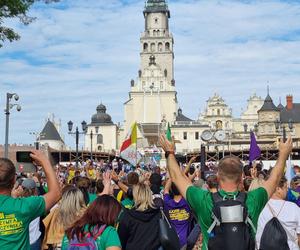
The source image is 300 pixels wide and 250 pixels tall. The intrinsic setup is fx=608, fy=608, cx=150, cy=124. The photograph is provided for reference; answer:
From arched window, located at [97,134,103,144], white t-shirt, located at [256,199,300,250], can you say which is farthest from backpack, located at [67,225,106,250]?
arched window, located at [97,134,103,144]

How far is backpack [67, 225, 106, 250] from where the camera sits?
5.26m

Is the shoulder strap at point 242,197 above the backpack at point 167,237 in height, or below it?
above

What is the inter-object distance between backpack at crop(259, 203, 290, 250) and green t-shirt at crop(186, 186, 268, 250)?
4.10ft

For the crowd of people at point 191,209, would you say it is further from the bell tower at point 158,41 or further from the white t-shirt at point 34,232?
the bell tower at point 158,41

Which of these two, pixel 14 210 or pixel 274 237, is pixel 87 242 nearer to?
pixel 14 210

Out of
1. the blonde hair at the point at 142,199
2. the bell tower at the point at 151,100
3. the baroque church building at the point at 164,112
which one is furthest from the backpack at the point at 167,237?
the bell tower at the point at 151,100

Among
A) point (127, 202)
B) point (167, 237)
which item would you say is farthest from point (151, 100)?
point (167, 237)

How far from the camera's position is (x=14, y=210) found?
492 cm

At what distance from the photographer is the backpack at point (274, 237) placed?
6.41 metres

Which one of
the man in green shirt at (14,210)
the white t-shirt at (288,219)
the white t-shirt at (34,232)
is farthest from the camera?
the white t-shirt at (34,232)

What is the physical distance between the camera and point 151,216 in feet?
23.8

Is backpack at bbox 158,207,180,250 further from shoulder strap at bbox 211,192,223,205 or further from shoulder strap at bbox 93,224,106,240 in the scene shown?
shoulder strap at bbox 211,192,223,205

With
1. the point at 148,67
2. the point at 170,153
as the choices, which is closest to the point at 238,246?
the point at 170,153

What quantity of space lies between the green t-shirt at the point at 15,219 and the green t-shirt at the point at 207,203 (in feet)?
4.36
